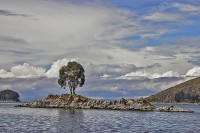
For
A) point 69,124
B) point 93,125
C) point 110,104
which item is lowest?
point 93,125

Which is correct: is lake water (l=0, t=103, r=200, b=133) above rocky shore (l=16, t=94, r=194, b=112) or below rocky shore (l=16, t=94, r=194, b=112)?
below

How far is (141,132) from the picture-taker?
77312mm

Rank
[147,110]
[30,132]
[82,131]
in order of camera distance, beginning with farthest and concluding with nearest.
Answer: [147,110], [82,131], [30,132]

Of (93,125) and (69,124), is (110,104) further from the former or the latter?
(93,125)

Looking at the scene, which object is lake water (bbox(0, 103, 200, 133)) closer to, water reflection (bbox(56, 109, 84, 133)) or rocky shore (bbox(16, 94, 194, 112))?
water reflection (bbox(56, 109, 84, 133))

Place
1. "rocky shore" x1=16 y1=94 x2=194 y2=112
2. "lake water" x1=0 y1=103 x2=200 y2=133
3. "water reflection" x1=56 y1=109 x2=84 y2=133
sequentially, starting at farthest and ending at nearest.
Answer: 1. "rocky shore" x1=16 y1=94 x2=194 y2=112
2. "water reflection" x1=56 y1=109 x2=84 y2=133
3. "lake water" x1=0 y1=103 x2=200 y2=133

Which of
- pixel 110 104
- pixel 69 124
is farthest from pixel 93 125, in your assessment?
pixel 110 104

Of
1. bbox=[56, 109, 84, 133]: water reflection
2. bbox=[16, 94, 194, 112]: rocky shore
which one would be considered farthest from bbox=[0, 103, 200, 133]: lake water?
bbox=[16, 94, 194, 112]: rocky shore

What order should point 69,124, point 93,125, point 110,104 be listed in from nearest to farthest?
point 93,125, point 69,124, point 110,104

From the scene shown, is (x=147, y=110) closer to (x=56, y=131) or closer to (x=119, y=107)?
(x=119, y=107)

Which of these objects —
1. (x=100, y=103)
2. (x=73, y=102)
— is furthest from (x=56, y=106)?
(x=100, y=103)

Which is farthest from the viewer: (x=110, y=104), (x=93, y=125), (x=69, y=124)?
(x=110, y=104)

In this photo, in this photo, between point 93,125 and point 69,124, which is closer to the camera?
point 93,125

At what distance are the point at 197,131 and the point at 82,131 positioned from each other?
78.9 ft
